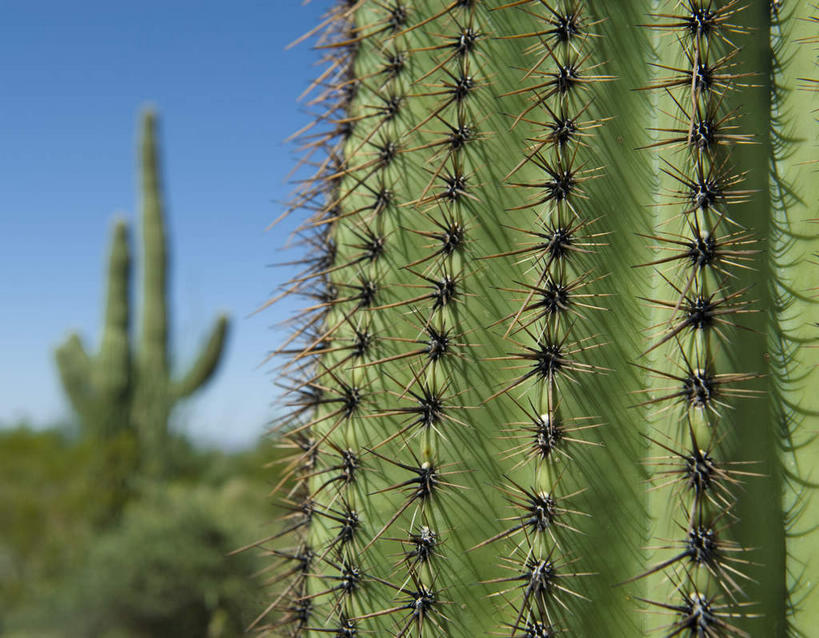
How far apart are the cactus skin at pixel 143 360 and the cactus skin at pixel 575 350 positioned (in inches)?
453

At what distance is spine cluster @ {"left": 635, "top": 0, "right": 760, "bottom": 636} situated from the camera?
1.18 m

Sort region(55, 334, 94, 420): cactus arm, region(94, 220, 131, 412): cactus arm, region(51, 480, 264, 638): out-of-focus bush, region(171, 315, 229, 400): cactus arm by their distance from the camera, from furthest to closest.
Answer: region(171, 315, 229, 400): cactus arm < region(55, 334, 94, 420): cactus arm < region(94, 220, 131, 412): cactus arm < region(51, 480, 264, 638): out-of-focus bush

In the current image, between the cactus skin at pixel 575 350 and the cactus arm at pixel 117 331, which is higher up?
the cactus arm at pixel 117 331

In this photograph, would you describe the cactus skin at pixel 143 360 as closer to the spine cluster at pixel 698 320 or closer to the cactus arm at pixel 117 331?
the cactus arm at pixel 117 331

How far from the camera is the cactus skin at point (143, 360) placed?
11945 millimetres

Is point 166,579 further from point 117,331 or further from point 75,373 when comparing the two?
point 75,373

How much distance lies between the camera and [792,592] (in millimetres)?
1232

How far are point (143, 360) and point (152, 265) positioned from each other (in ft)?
6.08

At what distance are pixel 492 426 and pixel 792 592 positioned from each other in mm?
627

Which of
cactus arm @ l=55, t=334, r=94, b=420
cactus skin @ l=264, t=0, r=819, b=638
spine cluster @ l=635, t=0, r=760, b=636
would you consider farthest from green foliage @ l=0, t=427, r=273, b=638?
spine cluster @ l=635, t=0, r=760, b=636

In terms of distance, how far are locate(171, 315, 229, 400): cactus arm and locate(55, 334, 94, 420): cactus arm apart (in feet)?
5.35

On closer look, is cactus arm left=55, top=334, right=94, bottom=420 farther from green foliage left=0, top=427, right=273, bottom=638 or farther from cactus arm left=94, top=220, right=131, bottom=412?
green foliage left=0, top=427, right=273, bottom=638

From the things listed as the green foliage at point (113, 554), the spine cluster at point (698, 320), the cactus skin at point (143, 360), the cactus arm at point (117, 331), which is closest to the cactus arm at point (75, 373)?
the cactus skin at point (143, 360)

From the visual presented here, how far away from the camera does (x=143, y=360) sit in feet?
40.5
